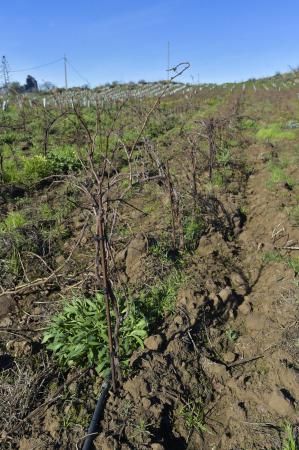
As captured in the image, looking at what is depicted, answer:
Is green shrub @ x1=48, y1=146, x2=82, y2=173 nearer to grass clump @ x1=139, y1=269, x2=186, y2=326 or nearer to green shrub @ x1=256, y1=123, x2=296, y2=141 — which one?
grass clump @ x1=139, y1=269, x2=186, y2=326

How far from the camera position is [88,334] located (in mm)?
3105

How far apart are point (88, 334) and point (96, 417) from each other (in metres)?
0.64

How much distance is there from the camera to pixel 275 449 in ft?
8.06

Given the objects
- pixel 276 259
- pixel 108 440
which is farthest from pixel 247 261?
pixel 108 440

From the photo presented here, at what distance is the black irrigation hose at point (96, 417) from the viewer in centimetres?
250

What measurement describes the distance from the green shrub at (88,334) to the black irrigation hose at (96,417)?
121mm

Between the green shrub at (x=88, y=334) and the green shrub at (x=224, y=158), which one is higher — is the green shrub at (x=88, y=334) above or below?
below

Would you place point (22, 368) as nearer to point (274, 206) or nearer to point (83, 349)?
point (83, 349)

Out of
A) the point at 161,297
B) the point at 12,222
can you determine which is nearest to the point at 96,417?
the point at 161,297

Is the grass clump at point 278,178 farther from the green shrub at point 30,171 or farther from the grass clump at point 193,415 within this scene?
the grass clump at point 193,415

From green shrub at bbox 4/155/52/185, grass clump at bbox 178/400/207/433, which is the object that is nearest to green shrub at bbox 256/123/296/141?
green shrub at bbox 4/155/52/185

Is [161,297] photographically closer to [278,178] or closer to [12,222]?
[12,222]

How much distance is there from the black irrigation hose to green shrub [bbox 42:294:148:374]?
0.40ft

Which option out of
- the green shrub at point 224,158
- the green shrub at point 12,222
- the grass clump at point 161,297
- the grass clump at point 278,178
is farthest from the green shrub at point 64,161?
the grass clump at point 161,297
